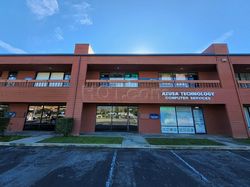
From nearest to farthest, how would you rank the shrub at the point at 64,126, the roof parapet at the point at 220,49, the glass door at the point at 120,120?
1. the shrub at the point at 64,126
2. the roof parapet at the point at 220,49
3. the glass door at the point at 120,120

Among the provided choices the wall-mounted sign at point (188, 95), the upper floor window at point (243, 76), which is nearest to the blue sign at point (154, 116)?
the wall-mounted sign at point (188, 95)

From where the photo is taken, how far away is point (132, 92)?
12.1 m

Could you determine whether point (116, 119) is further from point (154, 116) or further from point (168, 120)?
point (168, 120)

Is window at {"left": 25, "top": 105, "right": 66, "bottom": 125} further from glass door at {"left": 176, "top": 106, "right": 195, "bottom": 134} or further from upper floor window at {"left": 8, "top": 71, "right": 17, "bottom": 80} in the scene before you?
glass door at {"left": 176, "top": 106, "right": 195, "bottom": 134}

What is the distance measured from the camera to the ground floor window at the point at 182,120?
517 inches

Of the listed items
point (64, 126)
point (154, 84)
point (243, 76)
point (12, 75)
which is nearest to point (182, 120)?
point (154, 84)

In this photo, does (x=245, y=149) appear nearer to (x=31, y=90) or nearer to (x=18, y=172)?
(x=18, y=172)

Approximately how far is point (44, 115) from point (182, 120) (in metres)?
15.2

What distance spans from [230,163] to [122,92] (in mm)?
8741

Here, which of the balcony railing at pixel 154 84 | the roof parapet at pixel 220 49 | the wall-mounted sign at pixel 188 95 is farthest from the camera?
the roof parapet at pixel 220 49

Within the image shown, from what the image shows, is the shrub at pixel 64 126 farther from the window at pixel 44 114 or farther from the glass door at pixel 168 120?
the glass door at pixel 168 120

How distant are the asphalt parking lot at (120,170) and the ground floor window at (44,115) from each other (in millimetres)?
8319

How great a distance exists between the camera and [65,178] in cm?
396

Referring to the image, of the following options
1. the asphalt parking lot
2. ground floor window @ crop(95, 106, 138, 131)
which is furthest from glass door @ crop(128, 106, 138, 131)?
the asphalt parking lot
